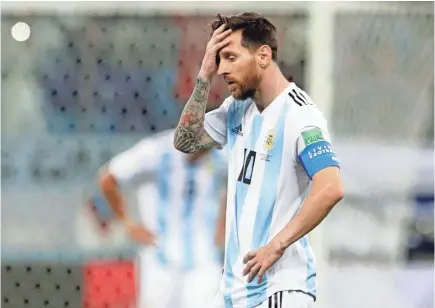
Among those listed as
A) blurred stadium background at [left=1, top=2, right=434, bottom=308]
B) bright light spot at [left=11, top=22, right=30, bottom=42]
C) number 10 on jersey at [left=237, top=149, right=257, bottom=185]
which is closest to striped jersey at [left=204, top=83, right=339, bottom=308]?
number 10 on jersey at [left=237, top=149, right=257, bottom=185]

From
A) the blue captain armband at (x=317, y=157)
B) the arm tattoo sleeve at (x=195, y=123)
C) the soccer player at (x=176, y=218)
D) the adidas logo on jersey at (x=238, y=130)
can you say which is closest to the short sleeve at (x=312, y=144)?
the blue captain armband at (x=317, y=157)

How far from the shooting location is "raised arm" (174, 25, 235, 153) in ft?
7.36

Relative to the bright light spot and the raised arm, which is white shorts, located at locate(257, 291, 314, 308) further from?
the bright light spot

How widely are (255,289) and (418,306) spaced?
4.44 feet

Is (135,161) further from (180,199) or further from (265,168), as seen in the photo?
(265,168)

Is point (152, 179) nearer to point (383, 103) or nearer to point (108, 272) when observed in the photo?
point (108, 272)

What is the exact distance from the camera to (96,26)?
3.24 metres

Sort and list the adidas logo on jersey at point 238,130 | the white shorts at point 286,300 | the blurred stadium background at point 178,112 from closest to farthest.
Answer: the white shorts at point 286,300, the adidas logo on jersey at point 238,130, the blurred stadium background at point 178,112

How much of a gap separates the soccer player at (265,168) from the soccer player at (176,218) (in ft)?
2.68

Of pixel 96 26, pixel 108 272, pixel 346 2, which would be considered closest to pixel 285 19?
pixel 346 2

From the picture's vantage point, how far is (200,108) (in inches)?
91.7

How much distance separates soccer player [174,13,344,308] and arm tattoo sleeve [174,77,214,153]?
11mm

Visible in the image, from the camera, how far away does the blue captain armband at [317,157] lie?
205 cm

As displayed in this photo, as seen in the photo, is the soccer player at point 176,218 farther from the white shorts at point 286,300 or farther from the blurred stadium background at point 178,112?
the white shorts at point 286,300
